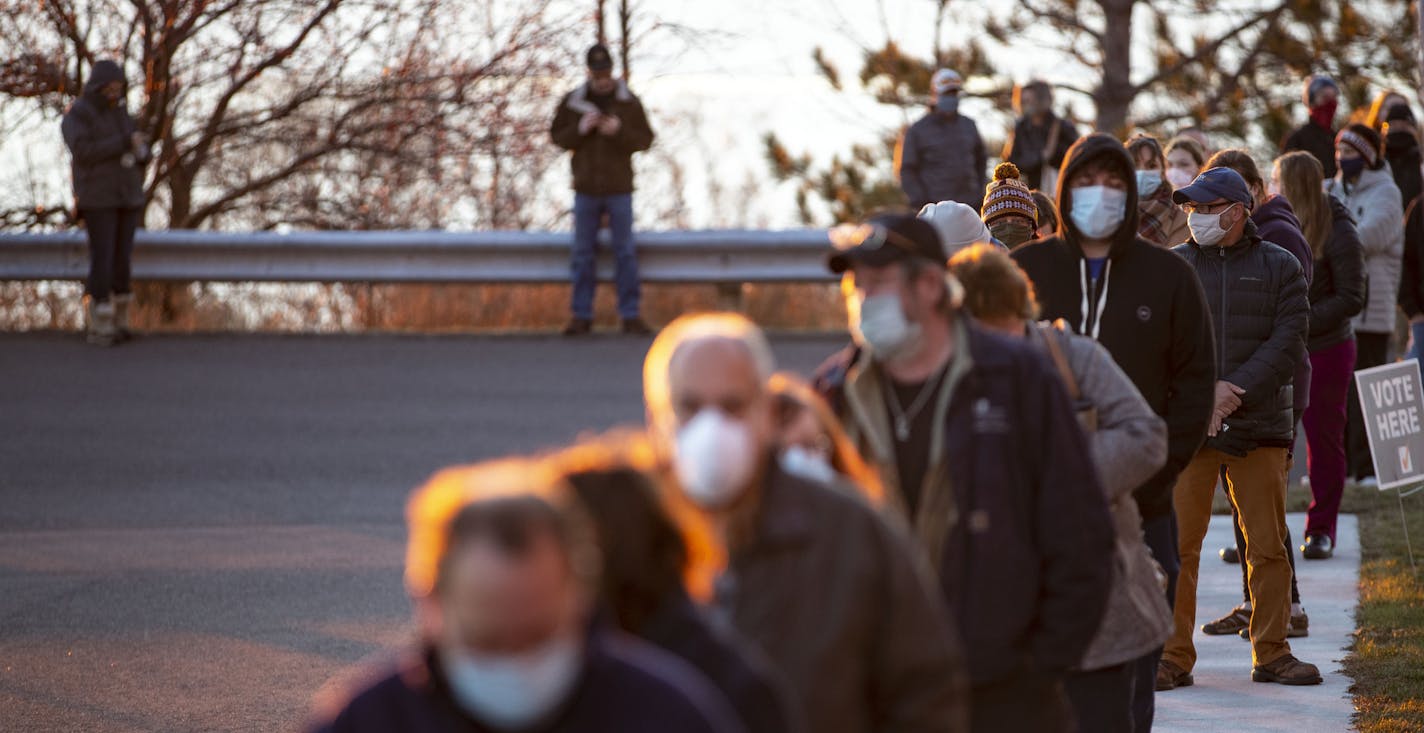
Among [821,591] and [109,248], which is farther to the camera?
[109,248]

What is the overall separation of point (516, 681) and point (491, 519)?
0.20 m

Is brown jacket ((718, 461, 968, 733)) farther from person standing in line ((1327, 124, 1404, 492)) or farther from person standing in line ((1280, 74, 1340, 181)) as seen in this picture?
person standing in line ((1280, 74, 1340, 181))

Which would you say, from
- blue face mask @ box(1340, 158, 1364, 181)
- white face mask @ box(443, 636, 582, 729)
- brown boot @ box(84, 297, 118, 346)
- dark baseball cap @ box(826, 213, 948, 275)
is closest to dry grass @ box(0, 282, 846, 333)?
brown boot @ box(84, 297, 118, 346)

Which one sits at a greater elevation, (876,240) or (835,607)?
(876,240)

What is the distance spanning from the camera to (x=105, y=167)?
1688cm

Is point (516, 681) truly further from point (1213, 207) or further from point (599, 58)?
point (599, 58)

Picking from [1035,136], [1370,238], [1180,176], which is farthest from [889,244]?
[1035,136]

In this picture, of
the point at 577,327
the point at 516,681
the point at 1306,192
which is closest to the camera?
the point at 516,681

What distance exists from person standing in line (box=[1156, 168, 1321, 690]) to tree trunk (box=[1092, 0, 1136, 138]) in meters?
19.2

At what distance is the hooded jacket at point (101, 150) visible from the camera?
16.8 meters

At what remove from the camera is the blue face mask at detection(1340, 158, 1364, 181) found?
12555mm

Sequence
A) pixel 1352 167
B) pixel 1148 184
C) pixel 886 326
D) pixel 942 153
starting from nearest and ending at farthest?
pixel 886 326, pixel 1148 184, pixel 1352 167, pixel 942 153

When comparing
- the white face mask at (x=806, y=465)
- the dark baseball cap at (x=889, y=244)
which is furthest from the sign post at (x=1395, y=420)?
the white face mask at (x=806, y=465)

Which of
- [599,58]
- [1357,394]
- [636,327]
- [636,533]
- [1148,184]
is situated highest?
[599,58]
